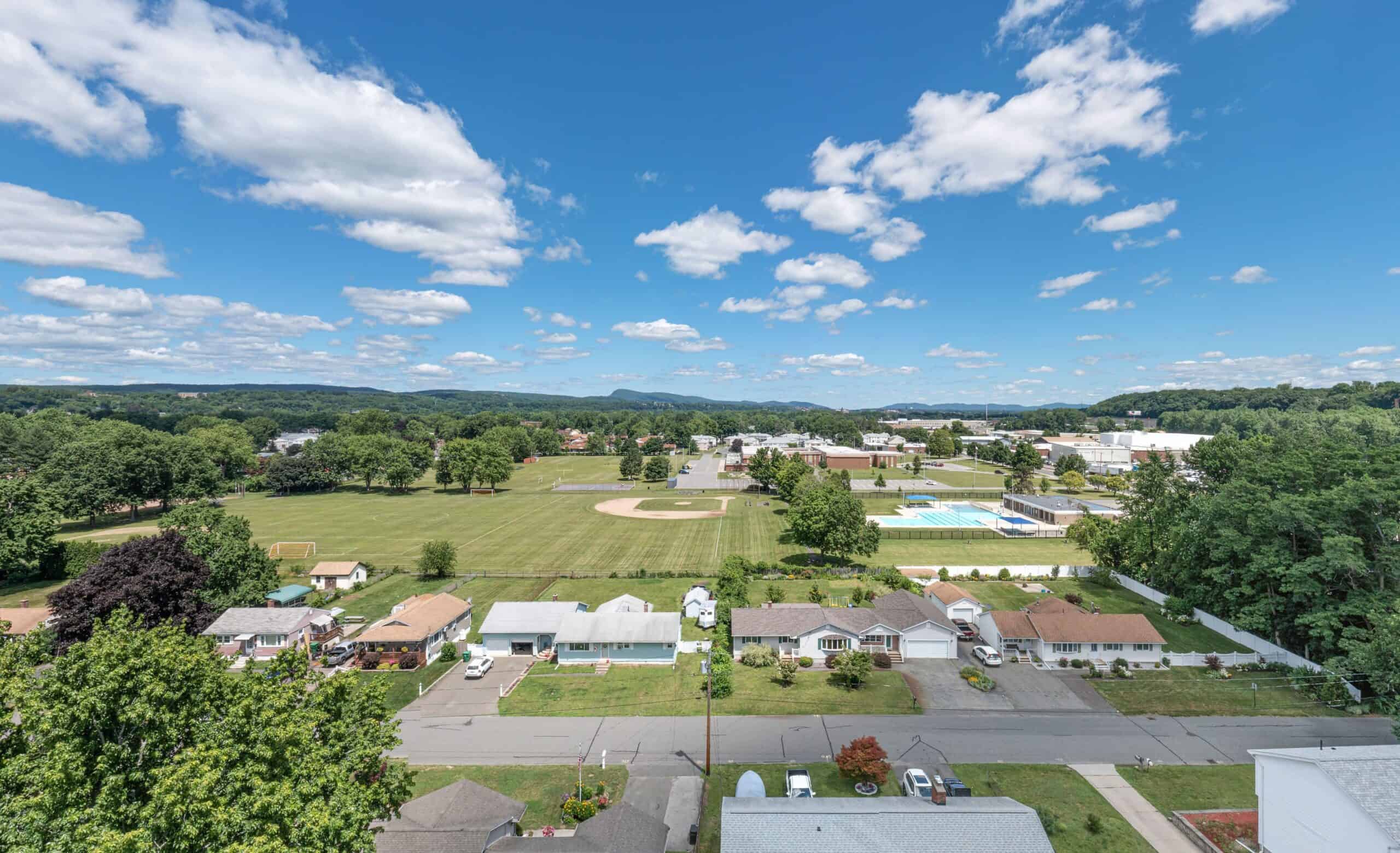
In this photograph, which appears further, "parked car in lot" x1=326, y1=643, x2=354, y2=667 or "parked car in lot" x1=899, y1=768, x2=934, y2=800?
"parked car in lot" x1=326, y1=643, x2=354, y2=667

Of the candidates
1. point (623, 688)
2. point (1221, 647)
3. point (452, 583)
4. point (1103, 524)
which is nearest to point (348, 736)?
point (623, 688)

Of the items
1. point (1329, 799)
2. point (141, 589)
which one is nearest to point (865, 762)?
point (1329, 799)

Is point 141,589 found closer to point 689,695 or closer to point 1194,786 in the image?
point 689,695

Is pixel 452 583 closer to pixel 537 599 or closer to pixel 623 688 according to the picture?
pixel 537 599

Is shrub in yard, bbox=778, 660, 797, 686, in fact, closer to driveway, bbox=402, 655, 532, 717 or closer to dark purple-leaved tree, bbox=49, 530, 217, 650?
driveway, bbox=402, 655, 532, 717

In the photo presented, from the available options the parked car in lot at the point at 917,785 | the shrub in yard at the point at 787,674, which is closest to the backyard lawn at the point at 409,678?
the shrub in yard at the point at 787,674

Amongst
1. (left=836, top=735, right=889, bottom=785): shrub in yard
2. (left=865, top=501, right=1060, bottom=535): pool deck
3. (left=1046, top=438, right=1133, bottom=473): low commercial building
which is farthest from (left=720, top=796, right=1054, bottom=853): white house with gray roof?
(left=1046, top=438, right=1133, bottom=473): low commercial building

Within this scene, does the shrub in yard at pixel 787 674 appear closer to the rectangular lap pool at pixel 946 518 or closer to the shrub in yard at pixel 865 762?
the shrub in yard at pixel 865 762
